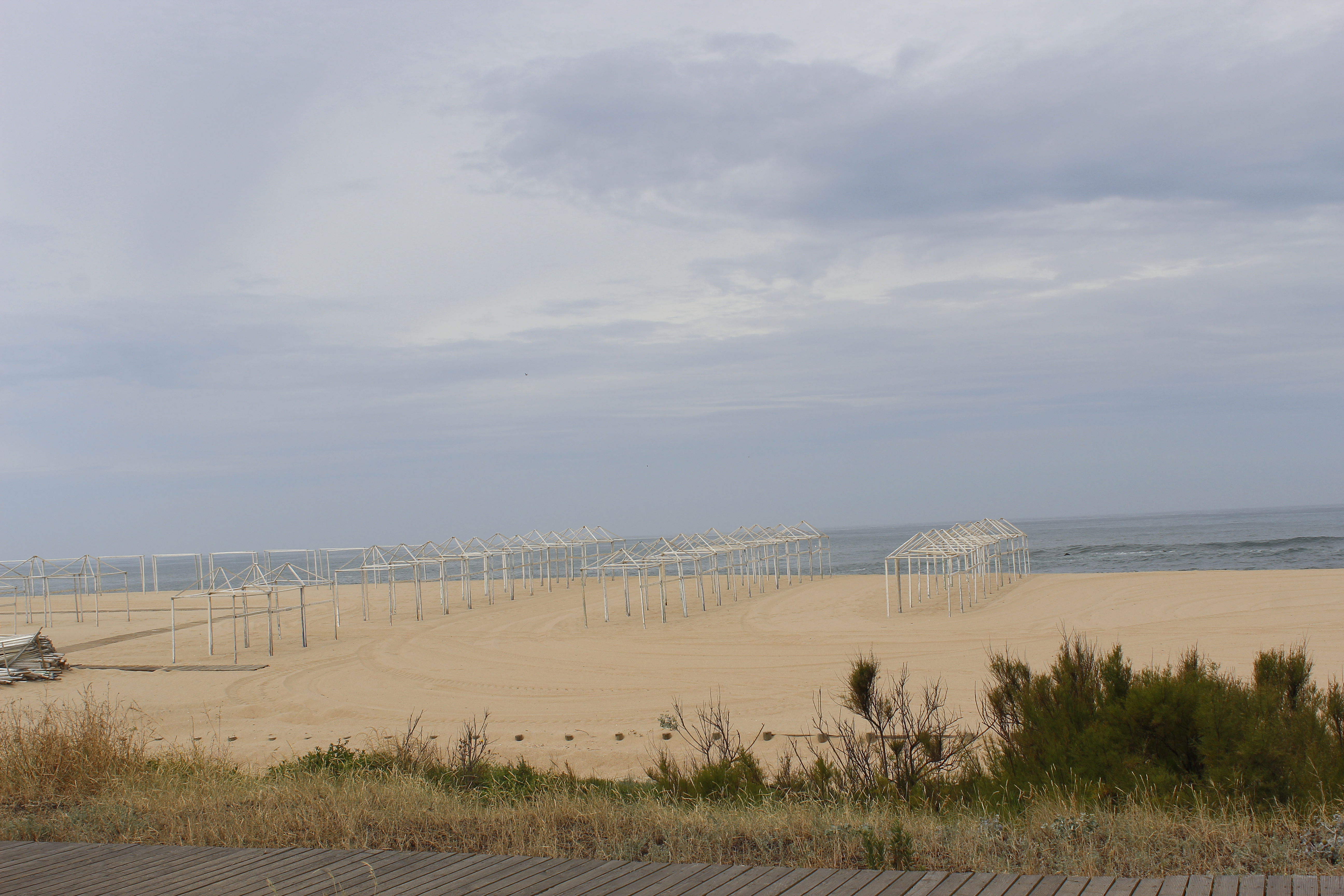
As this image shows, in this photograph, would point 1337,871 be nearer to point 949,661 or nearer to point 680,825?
point 680,825

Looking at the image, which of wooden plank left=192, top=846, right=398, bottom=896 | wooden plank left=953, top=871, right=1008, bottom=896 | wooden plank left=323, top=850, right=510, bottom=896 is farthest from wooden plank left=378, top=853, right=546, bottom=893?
wooden plank left=953, top=871, right=1008, bottom=896

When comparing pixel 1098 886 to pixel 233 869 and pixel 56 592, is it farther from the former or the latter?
pixel 56 592

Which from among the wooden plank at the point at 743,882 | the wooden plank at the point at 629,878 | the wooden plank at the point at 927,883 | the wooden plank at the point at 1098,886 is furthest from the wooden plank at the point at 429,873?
the wooden plank at the point at 1098,886

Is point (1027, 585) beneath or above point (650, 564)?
beneath

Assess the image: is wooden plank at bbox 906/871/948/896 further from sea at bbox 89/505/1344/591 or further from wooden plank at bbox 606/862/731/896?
sea at bbox 89/505/1344/591

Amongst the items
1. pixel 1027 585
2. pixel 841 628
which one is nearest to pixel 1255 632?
pixel 841 628

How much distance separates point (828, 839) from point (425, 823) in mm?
2244

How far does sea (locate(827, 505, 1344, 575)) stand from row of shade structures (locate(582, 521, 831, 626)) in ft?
32.9

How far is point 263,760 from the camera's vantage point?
1038 centimetres

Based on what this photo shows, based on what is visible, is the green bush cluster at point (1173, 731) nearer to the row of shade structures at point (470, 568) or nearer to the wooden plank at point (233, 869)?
the wooden plank at point (233, 869)

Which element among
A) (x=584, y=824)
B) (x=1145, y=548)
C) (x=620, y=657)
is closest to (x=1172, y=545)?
(x=1145, y=548)

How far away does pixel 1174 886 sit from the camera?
3.42 metres

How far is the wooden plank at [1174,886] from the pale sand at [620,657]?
6.24 metres

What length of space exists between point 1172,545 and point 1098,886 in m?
61.3
